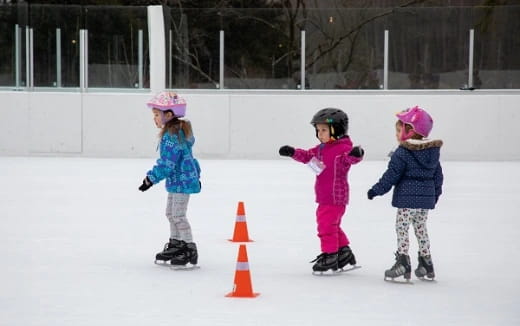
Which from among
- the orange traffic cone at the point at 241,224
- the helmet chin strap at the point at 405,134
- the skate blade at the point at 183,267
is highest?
the helmet chin strap at the point at 405,134

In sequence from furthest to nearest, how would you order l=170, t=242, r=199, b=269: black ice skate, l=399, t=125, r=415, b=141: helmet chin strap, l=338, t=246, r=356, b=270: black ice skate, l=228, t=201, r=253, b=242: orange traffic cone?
l=228, t=201, r=253, b=242: orange traffic cone → l=170, t=242, r=199, b=269: black ice skate → l=338, t=246, r=356, b=270: black ice skate → l=399, t=125, r=415, b=141: helmet chin strap

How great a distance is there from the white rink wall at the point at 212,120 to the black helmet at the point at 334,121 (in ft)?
41.1

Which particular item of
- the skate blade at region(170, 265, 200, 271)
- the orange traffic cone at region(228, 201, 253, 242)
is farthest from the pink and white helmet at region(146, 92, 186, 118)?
the skate blade at region(170, 265, 200, 271)

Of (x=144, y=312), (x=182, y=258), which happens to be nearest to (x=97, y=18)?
(x=182, y=258)

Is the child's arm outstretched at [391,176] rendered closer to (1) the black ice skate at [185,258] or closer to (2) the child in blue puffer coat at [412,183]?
(2) the child in blue puffer coat at [412,183]

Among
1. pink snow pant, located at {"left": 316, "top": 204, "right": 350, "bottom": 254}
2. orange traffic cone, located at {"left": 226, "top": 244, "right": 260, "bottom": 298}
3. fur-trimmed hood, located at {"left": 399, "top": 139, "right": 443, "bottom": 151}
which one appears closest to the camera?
orange traffic cone, located at {"left": 226, "top": 244, "right": 260, "bottom": 298}

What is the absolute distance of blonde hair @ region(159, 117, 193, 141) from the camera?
28.5ft

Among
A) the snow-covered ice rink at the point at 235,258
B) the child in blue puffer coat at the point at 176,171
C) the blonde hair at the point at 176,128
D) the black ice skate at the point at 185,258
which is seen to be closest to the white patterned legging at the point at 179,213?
the child in blue puffer coat at the point at 176,171

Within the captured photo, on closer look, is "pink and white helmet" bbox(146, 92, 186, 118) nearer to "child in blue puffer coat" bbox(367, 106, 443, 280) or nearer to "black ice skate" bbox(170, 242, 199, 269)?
"black ice skate" bbox(170, 242, 199, 269)

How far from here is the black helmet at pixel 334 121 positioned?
8289 millimetres

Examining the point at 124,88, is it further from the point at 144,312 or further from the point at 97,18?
the point at 144,312

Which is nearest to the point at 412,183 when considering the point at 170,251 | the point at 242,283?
the point at 242,283

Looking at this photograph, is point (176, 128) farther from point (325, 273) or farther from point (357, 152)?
point (325, 273)

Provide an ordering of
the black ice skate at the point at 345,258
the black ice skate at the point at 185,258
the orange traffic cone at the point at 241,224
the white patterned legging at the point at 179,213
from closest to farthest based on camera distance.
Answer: the black ice skate at the point at 345,258, the black ice skate at the point at 185,258, the white patterned legging at the point at 179,213, the orange traffic cone at the point at 241,224
